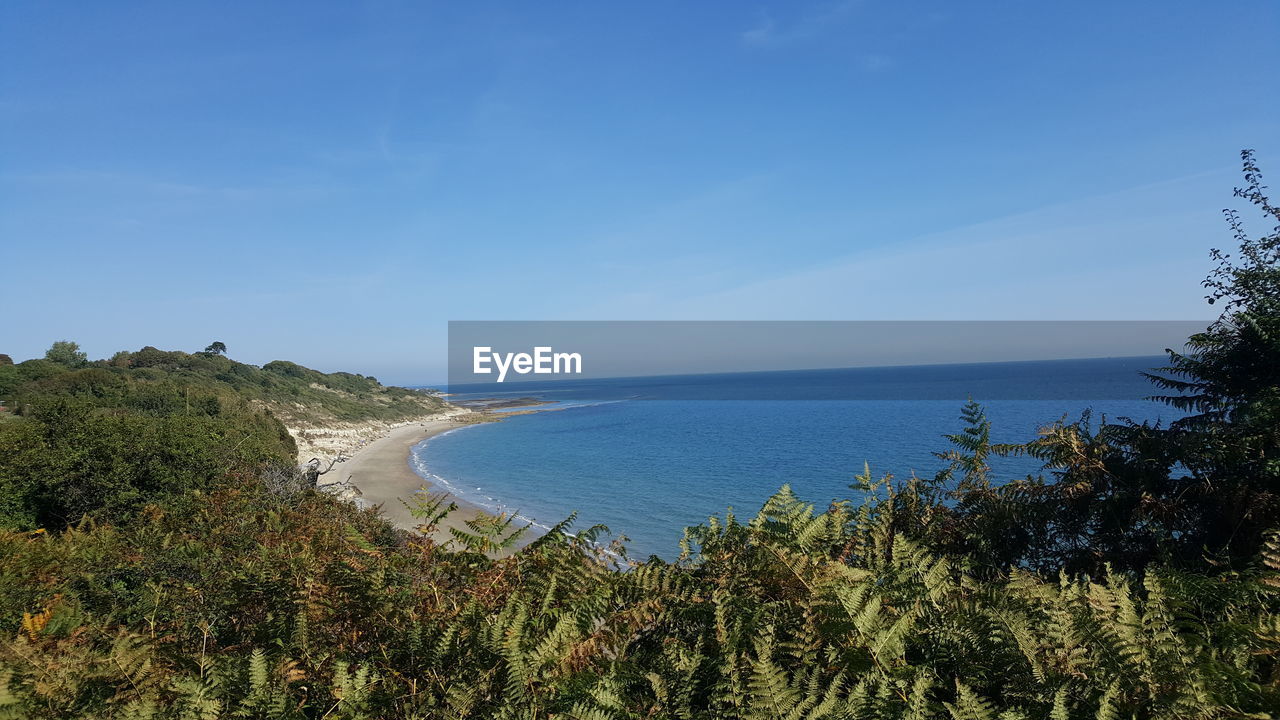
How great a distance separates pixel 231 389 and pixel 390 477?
892 inches

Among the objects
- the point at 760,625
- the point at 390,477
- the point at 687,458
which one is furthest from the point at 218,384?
the point at 760,625

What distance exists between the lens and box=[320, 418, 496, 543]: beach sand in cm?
2905

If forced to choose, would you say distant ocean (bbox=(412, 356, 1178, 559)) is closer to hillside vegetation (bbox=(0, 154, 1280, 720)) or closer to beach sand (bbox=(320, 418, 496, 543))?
beach sand (bbox=(320, 418, 496, 543))

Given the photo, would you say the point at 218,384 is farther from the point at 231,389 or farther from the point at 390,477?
the point at 390,477

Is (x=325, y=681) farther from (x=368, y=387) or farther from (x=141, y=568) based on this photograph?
(x=368, y=387)

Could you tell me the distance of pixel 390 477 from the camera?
4425 cm

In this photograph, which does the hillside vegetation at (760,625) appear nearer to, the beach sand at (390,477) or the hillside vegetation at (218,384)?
the beach sand at (390,477)

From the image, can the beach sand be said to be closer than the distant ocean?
Yes

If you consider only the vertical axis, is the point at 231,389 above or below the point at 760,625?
below

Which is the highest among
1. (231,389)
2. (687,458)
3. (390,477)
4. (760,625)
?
(760,625)

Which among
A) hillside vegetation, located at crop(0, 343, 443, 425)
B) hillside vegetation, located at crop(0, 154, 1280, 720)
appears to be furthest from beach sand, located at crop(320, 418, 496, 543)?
hillside vegetation, located at crop(0, 154, 1280, 720)

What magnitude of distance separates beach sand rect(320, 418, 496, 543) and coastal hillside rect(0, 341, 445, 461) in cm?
231

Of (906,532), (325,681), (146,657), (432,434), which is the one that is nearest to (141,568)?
(146,657)

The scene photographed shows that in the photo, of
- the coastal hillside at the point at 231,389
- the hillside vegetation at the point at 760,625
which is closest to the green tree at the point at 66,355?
the coastal hillside at the point at 231,389
